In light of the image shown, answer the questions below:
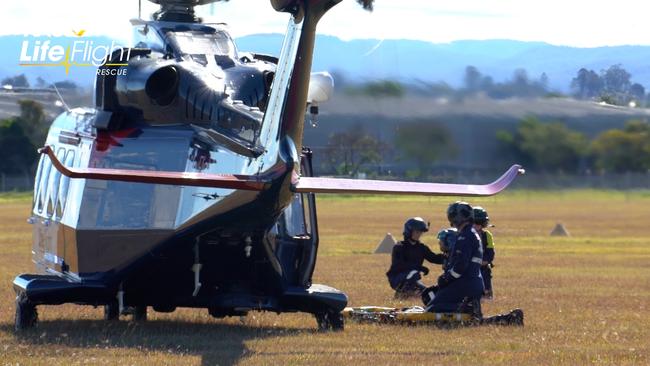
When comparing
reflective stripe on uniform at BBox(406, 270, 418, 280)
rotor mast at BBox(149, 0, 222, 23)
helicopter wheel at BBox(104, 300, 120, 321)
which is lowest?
helicopter wheel at BBox(104, 300, 120, 321)

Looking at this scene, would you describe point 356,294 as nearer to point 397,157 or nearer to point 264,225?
point 397,157

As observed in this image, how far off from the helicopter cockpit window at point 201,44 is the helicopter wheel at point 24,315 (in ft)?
11.6

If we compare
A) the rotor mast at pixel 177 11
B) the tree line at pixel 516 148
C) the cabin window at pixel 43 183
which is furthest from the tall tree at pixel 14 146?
the rotor mast at pixel 177 11

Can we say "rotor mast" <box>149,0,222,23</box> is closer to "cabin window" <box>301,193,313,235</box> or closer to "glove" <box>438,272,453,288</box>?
"cabin window" <box>301,193,313,235</box>

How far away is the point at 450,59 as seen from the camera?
2316 centimetres

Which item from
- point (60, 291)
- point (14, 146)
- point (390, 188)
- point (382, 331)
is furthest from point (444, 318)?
point (14, 146)

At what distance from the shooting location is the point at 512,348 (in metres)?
15.5

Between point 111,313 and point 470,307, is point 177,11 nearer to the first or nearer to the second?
point 111,313

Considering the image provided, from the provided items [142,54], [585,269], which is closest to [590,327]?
[142,54]

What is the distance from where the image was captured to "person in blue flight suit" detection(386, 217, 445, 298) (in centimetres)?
2156

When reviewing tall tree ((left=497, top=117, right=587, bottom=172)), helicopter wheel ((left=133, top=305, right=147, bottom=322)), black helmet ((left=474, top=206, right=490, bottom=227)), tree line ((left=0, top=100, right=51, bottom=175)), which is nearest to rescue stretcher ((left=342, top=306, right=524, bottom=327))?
black helmet ((left=474, top=206, right=490, bottom=227))

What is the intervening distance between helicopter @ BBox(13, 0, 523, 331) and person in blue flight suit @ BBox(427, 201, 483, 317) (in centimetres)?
155

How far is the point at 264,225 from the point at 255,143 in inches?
38.1

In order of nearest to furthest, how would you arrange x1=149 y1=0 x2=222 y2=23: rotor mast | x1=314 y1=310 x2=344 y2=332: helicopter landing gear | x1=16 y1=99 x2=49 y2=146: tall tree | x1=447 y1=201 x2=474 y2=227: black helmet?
x1=314 y1=310 x2=344 y2=332: helicopter landing gear → x1=447 y1=201 x2=474 y2=227: black helmet → x1=149 y1=0 x2=222 y2=23: rotor mast → x1=16 y1=99 x2=49 y2=146: tall tree
